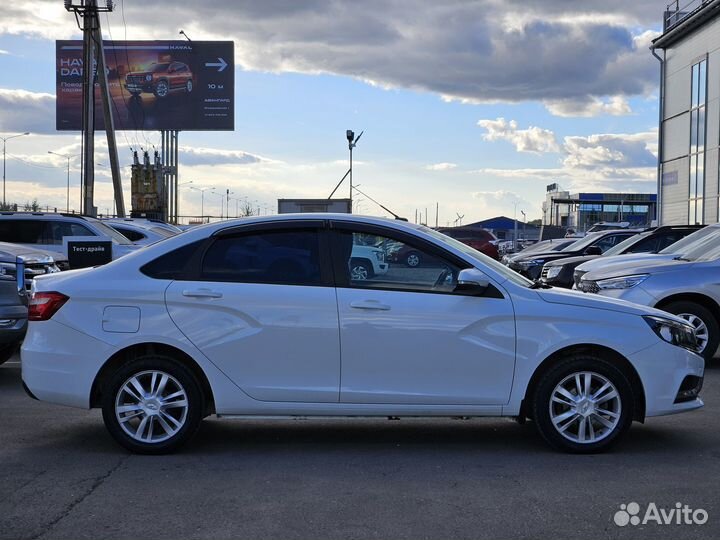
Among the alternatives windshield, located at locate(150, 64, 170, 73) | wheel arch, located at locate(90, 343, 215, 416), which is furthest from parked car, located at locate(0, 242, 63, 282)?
windshield, located at locate(150, 64, 170, 73)

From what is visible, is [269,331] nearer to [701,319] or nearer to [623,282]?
[623,282]

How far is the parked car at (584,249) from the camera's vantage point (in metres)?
18.3

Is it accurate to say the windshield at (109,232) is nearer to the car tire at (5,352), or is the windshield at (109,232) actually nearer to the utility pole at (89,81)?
the car tire at (5,352)

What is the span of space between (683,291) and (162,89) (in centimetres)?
4725

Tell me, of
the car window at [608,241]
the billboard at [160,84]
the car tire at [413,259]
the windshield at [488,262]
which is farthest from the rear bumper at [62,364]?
the billboard at [160,84]

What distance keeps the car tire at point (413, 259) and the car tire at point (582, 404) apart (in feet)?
3.90

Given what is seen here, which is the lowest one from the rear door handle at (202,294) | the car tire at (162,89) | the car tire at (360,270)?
→ the rear door handle at (202,294)

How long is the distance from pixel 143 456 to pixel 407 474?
1885mm

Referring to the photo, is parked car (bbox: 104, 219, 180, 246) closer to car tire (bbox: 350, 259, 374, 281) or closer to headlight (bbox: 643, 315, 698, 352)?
car tire (bbox: 350, 259, 374, 281)

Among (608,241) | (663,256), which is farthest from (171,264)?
(608,241)

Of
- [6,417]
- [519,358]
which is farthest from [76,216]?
[519,358]

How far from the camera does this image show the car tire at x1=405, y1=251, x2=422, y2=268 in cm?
612

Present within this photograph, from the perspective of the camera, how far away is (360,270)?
241 inches

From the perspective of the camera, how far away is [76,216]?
1691 centimetres
